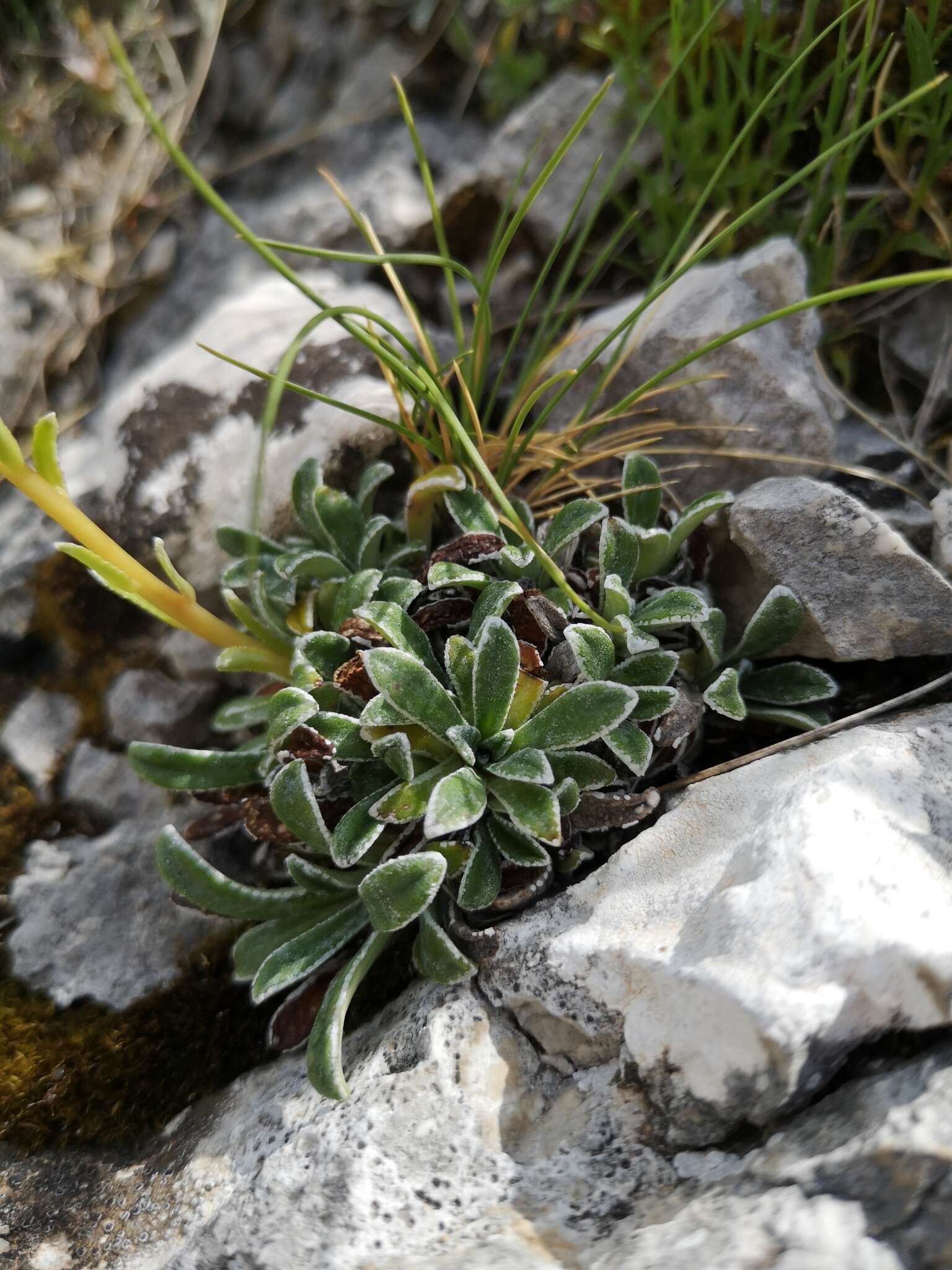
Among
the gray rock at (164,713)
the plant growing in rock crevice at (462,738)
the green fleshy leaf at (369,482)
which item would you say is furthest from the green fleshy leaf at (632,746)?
the gray rock at (164,713)

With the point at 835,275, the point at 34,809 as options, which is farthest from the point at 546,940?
the point at 835,275

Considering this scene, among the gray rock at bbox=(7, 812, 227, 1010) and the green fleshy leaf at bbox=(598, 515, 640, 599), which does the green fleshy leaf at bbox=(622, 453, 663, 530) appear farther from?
the gray rock at bbox=(7, 812, 227, 1010)

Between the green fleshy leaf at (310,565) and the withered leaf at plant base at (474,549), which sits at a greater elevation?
the green fleshy leaf at (310,565)

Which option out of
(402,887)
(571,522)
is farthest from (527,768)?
(571,522)

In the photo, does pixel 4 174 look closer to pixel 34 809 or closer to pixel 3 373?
pixel 3 373

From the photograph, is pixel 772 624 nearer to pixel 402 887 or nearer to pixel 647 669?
pixel 647 669

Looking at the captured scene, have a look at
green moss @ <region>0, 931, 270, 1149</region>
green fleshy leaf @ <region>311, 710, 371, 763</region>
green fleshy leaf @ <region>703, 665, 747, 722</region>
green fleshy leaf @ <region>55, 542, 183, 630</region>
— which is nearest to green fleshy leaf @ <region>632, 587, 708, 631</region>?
green fleshy leaf @ <region>703, 665, 747, 722</region>

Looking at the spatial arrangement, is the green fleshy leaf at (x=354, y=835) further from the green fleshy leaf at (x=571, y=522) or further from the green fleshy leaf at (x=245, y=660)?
the green fleshy leaf at (x=571, y=522)
